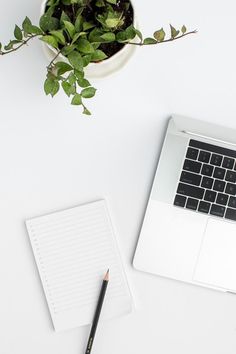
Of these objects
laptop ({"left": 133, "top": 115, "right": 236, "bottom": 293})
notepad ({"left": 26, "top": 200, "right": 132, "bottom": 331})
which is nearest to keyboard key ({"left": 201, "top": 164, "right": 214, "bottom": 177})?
laptop ({"left": 133, "top": 115, "right": 236, "bottom": 293})

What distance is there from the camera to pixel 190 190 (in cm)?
92

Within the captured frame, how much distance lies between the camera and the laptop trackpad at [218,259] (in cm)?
93

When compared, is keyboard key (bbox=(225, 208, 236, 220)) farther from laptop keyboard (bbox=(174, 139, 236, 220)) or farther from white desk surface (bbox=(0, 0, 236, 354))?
white desk surface (bbox=(0, 0, 236, 354))

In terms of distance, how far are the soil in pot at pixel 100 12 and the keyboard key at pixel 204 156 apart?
0.86 ft

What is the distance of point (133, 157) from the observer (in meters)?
0.94

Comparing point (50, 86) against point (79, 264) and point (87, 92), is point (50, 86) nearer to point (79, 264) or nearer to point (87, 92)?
point (87, 92)

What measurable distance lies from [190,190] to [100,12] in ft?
1.14

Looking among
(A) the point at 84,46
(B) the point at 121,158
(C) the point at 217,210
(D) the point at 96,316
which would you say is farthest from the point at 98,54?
(D) the point at 96,316

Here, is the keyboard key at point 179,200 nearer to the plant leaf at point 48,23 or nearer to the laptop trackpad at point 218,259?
the laptop trackpad at point 218,259

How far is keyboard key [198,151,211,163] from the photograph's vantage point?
3.02 ft

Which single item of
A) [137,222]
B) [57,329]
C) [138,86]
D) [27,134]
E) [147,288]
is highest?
[138,86]

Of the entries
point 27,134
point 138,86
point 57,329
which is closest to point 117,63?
point 138,86

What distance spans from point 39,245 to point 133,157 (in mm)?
233

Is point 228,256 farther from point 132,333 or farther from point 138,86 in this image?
point 138,86
